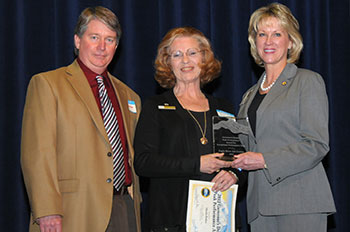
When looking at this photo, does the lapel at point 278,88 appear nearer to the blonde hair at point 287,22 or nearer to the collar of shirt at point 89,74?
the blonde hair at point 287,22

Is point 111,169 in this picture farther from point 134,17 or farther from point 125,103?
point 134,17

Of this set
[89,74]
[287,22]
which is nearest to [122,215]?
[89,74]

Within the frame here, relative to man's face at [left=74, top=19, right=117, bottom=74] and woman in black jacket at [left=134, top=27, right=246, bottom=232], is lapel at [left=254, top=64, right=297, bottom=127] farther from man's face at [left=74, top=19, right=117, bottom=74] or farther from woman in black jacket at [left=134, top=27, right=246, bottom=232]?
man's face at [left=74, top=19, right=117, bottom=74]

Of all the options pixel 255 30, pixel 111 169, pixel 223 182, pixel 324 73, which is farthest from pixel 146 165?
pixel 324 73

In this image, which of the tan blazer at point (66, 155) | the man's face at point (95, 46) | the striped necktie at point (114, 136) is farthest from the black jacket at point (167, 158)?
the man's face at point (95, 46)

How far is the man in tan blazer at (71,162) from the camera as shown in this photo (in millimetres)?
2588

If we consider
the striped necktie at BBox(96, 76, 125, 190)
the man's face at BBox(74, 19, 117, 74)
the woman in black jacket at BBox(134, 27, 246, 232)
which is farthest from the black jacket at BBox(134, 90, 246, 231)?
the man's face at BBox(74, 19, 117, 74)

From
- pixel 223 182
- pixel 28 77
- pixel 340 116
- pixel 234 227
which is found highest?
pixel 28 77

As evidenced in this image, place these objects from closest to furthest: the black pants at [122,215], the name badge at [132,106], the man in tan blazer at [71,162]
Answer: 1. the man in tan blazer at [71,162]
2. the black pants at [122,215]
3. the name badge at [132,106]

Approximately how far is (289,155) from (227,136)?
39cm

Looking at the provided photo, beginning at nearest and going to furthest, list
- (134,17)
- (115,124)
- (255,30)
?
(115,124)
(255,30)
(134,17)

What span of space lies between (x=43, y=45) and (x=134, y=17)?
3.17 ft

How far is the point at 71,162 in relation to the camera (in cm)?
271

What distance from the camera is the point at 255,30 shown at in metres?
3.14
